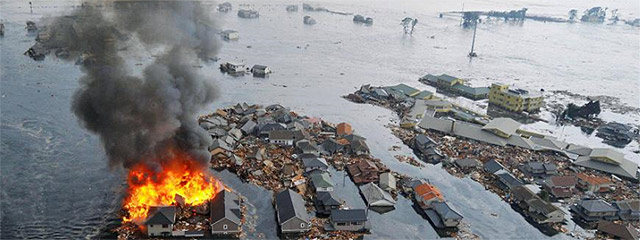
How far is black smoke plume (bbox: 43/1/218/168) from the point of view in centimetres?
2388

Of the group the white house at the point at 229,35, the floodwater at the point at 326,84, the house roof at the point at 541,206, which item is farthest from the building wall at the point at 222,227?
the white house at the point at 229,35

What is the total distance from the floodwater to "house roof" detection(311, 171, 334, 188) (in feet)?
3.39

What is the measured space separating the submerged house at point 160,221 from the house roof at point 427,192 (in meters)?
13.2

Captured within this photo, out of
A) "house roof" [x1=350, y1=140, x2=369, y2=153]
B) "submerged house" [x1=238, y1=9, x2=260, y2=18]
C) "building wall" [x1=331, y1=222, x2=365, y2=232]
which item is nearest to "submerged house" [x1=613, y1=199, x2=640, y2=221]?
"building wall" [x1=331, y1=222, x2=365, y2=232]

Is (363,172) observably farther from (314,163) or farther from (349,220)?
(349,220)

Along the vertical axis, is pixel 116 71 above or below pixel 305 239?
above

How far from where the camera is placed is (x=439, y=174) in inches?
1179

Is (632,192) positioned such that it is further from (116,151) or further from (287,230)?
(116,151)

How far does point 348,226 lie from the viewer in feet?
74.3

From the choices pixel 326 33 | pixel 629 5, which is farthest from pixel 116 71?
pixel 629 5

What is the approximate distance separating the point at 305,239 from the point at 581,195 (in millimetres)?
17583

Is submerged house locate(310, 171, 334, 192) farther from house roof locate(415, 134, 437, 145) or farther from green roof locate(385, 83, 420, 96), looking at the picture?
green roof locate(385, 83, 420, 96)

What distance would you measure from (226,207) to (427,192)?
36.3ft

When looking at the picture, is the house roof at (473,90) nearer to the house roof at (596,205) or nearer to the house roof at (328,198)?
the house roof at (596,205)
